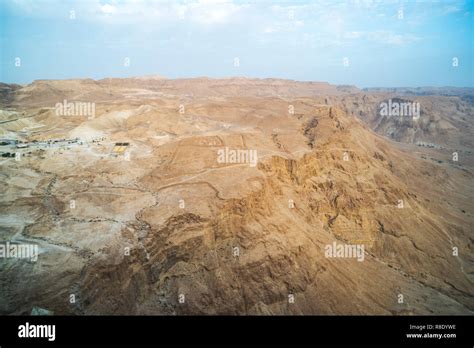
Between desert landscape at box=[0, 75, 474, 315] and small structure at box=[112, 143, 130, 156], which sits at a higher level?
small structure at box=[112, 143, 130, 156]

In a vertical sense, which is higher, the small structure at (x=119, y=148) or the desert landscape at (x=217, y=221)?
the small structure at (x=119, y=148)

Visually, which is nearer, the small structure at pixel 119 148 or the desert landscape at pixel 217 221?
the desert landscape at pixel 217 221

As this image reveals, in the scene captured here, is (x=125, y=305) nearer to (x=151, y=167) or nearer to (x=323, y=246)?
(x=151, y=167)

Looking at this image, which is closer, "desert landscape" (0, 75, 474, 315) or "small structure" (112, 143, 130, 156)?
"desert landscape" (0, 75, 474, 315)

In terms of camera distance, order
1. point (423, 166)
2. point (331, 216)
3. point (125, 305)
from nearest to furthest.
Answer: point (125, 305) < point (331, 216) < point (423, 166)

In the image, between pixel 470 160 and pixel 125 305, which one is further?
pixel 470 160

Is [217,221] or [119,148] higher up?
[119,148]

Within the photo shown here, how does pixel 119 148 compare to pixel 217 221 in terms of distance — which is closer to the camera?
pixel 217 221
